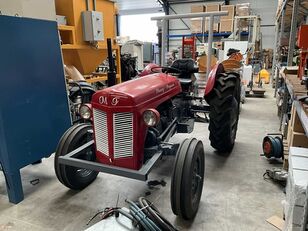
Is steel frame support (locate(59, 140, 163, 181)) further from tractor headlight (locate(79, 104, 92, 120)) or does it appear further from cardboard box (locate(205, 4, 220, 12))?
cardboard box (locate(205, 4, 220, 12))

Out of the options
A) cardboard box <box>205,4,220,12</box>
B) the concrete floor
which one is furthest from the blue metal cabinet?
cardboard box <box>205,4,220,12</box>

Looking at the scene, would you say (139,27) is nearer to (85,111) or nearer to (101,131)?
(85,111)

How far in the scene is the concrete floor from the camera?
1.86 m

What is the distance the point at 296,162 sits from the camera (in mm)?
1596

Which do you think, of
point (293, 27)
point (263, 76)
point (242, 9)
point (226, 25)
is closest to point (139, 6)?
point (226, 25)

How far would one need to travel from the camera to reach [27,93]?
7.07 feet

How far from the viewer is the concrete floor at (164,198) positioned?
1.86 metres

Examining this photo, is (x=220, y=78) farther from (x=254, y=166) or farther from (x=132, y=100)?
(x=132, y=100)

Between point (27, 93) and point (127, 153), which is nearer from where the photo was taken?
point (127, 153)

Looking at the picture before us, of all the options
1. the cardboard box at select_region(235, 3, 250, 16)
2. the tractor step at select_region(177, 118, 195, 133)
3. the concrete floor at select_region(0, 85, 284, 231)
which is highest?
the cardboard box at select_region(235, 3, 250, 16)

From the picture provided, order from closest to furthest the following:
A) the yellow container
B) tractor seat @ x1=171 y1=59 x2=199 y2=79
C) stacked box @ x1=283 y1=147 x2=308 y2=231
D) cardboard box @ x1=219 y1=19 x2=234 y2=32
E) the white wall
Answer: stacked box @ x1=283 y1=147 x2=308 y2=231
tractor seat @ x1=171 y1=59 x2=199 y2=79
the yellow container
cardboard box @ x1=219 y1=19 x2=234 y2=32
the white wall

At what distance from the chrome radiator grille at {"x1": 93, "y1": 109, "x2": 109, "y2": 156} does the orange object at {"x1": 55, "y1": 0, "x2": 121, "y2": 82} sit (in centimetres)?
238

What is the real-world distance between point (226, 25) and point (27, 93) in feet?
33.5

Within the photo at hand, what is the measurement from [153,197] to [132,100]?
3.10 ft
